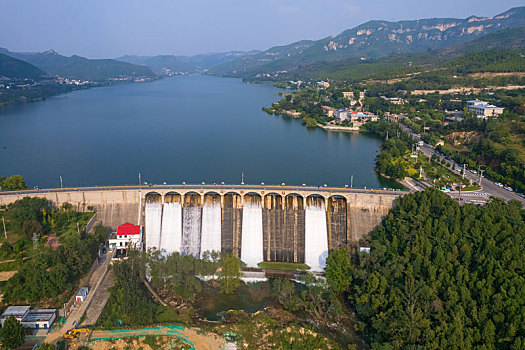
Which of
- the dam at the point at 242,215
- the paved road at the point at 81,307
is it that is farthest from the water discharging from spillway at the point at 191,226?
the paved road at the point at 81,307

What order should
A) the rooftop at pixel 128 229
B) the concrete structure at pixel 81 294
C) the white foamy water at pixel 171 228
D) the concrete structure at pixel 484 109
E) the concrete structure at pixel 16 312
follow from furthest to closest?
the concrete structure at pixel 484 109 → the white foamy water at pixel 171 228 → the rooftop at pixel 128 229 → the concrete structure at pixel 81 294 → the concrete structure at pixel 16 312

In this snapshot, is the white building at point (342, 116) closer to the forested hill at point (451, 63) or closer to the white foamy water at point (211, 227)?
the forested hill at point (451, 63)

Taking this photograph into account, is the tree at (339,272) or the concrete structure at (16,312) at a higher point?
the concrete structure at (16,312)

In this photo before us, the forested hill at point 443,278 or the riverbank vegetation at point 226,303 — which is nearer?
the forested hill at point 443,278

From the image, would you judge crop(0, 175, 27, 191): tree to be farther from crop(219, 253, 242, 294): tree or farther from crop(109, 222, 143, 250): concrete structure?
crop(219, 253, 242, 294): tree

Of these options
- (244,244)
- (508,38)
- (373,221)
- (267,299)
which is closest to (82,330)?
(267,299)

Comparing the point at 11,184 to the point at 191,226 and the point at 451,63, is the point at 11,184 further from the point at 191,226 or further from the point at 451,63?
the point at 451,63

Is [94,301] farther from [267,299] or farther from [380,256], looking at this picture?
[380,256]

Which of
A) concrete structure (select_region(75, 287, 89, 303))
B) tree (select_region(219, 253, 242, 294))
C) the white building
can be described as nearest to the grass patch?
tree (select_region(219, 253, 242, 294))
